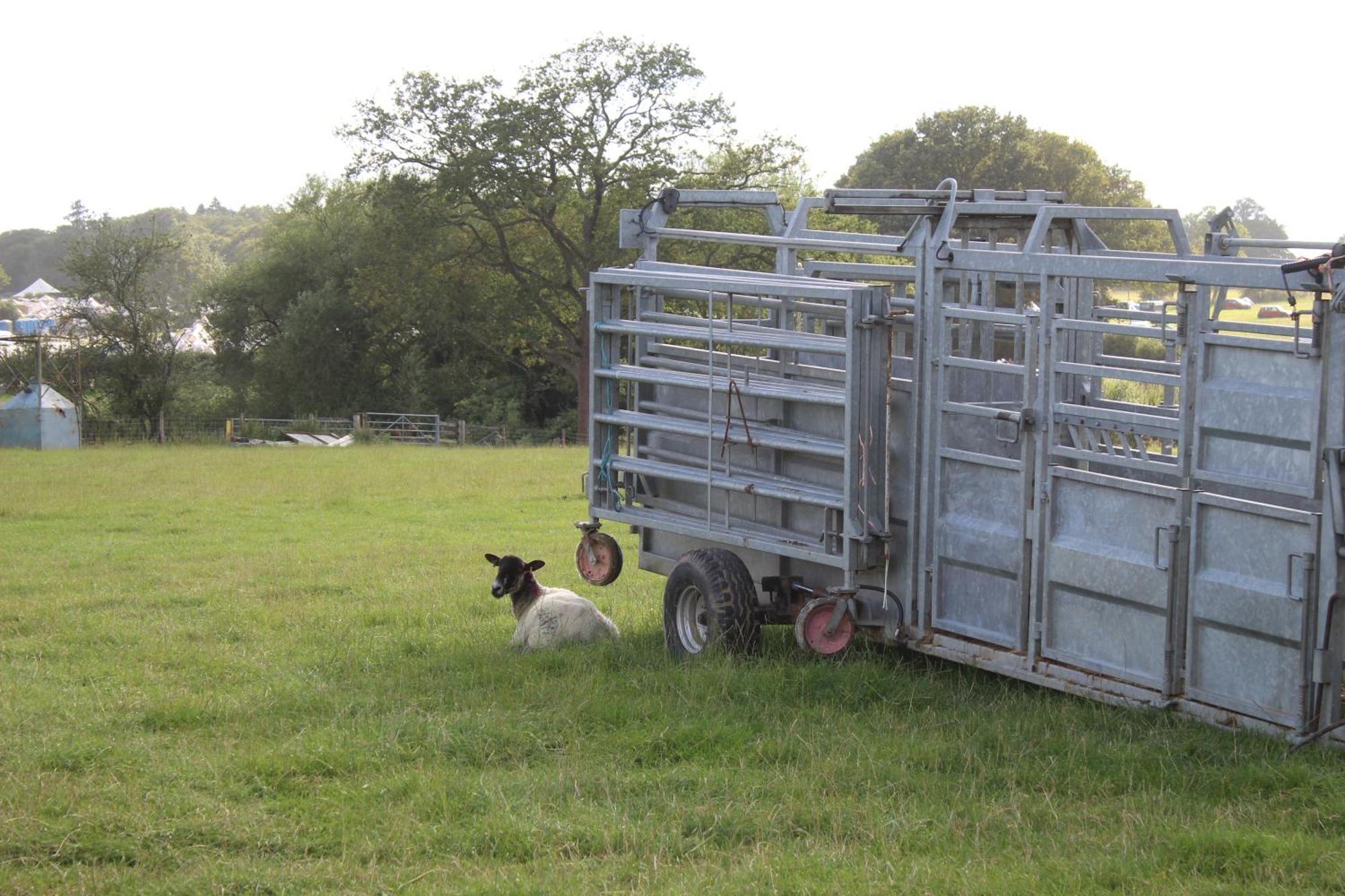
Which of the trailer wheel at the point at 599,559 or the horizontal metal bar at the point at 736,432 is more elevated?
the horizontal metal bar at the point at 736,432

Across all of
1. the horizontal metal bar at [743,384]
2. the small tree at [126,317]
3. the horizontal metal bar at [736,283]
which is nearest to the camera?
the horizontal metal bar at [736,283]

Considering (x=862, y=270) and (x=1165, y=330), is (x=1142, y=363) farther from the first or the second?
(x=862, y=270)

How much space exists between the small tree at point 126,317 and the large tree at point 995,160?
103ft

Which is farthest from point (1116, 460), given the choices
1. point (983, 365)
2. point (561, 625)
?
point (561, 625)

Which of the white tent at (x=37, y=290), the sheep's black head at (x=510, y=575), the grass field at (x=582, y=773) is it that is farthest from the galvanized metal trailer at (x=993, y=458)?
the white tent at (x=37, y=290)

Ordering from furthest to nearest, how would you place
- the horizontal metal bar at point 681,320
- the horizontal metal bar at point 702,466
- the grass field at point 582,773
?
1. the horizontal metal bar at point 681,320
2. the horizontal metal bar at point 702,466
3. the grass field at point 582,773

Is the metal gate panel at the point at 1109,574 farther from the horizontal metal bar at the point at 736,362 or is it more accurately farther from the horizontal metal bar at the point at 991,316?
the horizontal metal bar at the point at 736,362

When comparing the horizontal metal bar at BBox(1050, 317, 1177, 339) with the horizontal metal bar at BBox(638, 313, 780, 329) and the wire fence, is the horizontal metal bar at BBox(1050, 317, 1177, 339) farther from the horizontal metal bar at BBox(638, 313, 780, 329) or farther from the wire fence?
the wire fence

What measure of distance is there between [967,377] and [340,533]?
39.5ft

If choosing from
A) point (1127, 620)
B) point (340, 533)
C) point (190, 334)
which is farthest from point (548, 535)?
point (190, 334)

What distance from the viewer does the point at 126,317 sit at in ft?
177

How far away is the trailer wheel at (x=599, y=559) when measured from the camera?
10969mm

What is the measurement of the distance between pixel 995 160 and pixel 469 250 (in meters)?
26.2

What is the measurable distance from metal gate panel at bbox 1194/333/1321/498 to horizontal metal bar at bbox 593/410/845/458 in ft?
7.58
